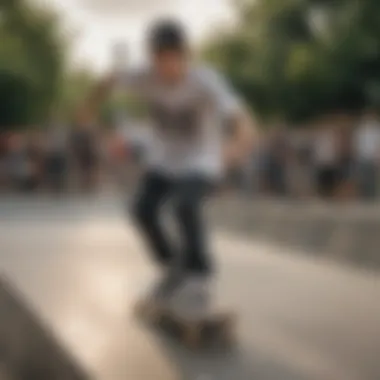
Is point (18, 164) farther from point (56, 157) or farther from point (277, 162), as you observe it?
point (277, 162)

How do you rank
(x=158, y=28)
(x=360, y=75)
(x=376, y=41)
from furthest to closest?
(x=360, y=75) → (x=376, y=41) → (x=158, y=28)

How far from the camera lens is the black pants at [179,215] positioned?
13.8ft

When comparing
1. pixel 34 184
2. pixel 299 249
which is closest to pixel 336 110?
pixel 34 184

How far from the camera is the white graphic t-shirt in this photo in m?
4.01

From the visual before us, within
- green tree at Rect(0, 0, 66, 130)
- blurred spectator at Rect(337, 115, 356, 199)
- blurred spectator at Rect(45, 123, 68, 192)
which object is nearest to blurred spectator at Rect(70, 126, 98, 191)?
blurred spectator at Rect(45, 123, 68, 192)

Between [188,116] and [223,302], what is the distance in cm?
96

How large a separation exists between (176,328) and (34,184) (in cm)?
1205

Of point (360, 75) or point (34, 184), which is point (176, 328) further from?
point (360, 75)

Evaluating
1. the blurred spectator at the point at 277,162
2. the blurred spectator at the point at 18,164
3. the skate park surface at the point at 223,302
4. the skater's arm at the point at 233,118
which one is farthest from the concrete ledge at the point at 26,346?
the blurred spectator at the point at 18,164

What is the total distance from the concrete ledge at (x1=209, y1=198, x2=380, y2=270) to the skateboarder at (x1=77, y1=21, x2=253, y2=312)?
123 inches

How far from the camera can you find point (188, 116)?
4.13 metres

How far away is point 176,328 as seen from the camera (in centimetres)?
404

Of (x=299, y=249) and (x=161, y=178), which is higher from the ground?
(x=161, y=178)

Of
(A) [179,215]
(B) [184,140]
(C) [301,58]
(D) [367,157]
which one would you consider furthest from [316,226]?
(C) [301,58]
